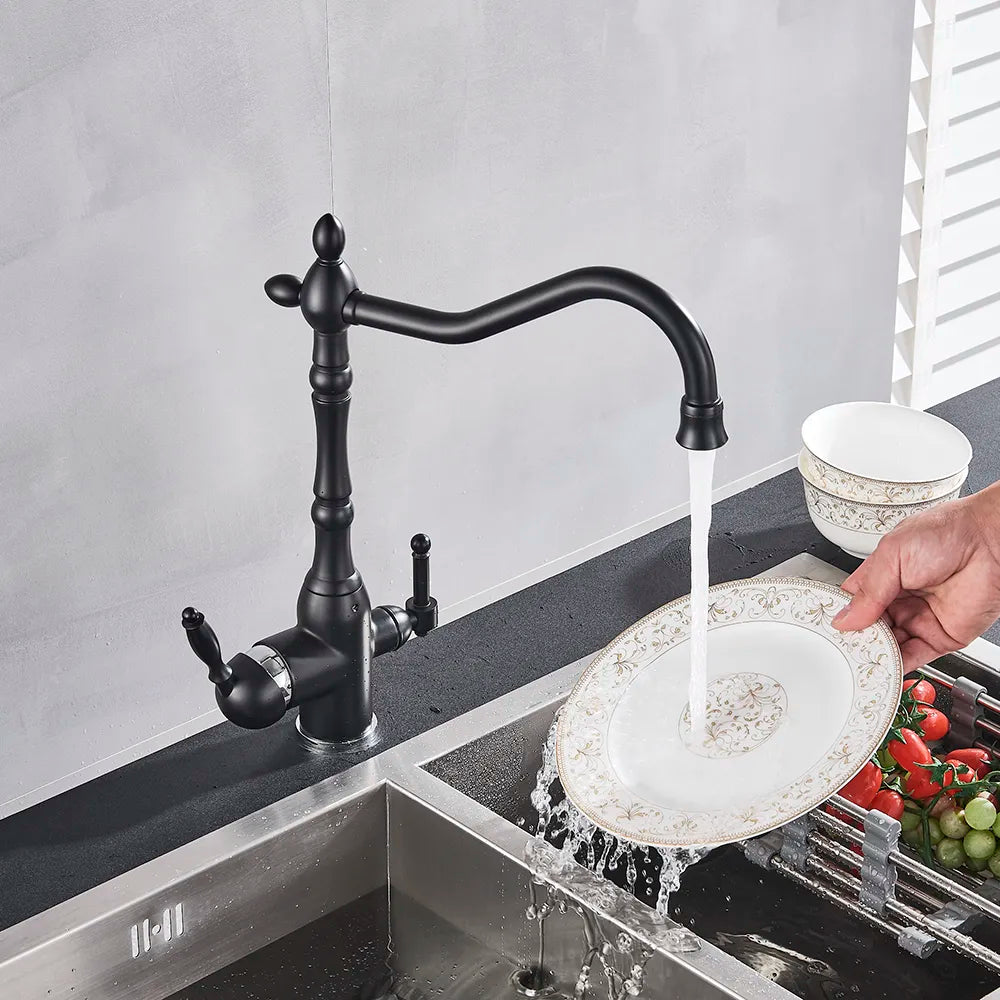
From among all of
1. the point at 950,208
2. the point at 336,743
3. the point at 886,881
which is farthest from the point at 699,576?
the point at 950,208

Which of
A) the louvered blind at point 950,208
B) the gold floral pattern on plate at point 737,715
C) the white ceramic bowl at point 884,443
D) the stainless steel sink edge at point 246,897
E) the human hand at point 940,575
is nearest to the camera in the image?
the stainless steel sink edge at point 246,897

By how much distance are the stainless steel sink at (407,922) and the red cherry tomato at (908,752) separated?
154 millimetres

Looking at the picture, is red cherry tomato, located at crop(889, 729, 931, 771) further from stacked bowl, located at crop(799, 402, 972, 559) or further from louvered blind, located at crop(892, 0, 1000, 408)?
louvered blind, located at crop(892, 0, 1000, 408)

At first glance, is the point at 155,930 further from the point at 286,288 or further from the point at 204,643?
the point at 286,288

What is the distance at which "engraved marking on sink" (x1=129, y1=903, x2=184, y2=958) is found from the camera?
3.83 feet

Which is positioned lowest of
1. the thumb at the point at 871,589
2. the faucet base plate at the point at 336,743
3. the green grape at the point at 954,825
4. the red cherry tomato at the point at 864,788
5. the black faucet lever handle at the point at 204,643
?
the green grape at the point at 954,825

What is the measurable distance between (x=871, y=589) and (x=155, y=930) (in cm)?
65

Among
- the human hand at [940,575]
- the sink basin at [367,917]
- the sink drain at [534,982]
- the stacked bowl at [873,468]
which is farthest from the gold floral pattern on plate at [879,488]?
the sink drain at [534,982]

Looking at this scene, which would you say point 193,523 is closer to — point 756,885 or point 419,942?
point 419,942

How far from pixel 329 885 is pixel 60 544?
1.25 feet

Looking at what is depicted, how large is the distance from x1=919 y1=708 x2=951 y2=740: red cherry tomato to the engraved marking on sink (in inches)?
26.0

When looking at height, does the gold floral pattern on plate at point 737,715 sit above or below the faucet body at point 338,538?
below

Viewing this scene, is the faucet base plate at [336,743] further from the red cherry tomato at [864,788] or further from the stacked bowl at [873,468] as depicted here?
the stacked bowl at [873,468]

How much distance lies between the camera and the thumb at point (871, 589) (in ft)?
4.20
